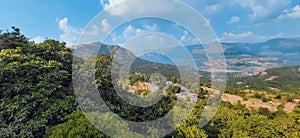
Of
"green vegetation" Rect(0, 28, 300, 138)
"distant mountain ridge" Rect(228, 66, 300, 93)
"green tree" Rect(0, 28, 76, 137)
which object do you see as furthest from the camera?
"distant mountain ridge" Rect(228, 66, 300, 93)

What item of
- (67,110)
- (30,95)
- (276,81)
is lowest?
(276,81)

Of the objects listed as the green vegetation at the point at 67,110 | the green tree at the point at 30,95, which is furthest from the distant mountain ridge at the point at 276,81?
the green tree at the point at 30,95

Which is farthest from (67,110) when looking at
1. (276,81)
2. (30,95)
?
(276,81)

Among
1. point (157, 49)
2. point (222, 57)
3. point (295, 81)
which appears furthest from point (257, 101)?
point (295, 81)

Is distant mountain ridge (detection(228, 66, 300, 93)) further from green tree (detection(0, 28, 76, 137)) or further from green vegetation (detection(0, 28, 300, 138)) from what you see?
green tree (detection(0, 28, 76, 137))

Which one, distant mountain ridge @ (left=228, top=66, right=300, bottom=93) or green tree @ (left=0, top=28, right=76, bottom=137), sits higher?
green tree @ (left=0, top=28, right=76, bottom=137)

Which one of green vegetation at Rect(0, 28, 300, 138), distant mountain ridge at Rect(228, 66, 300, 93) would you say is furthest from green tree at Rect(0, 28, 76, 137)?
distant mountain ridge at Rect(228, 66, 300, 93)

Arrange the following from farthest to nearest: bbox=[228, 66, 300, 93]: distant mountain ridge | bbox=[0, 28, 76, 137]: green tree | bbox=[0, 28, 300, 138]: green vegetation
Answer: bbox=[228, 66, 300, 93]: distant mountain ridge
bbox=[0, 28, 76, 137]: green tree
bbox=[0, 28, 300, 138]: green vegetation

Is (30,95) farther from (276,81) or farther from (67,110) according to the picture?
(276,81)

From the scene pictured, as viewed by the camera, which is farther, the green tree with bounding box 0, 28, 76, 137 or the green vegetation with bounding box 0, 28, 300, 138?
the green tree with bounding box 0, 28, 76, 137

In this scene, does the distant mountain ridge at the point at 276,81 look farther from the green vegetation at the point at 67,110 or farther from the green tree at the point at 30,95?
the green tree at the point at 30,95

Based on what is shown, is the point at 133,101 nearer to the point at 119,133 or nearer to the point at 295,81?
the point at 119,133
